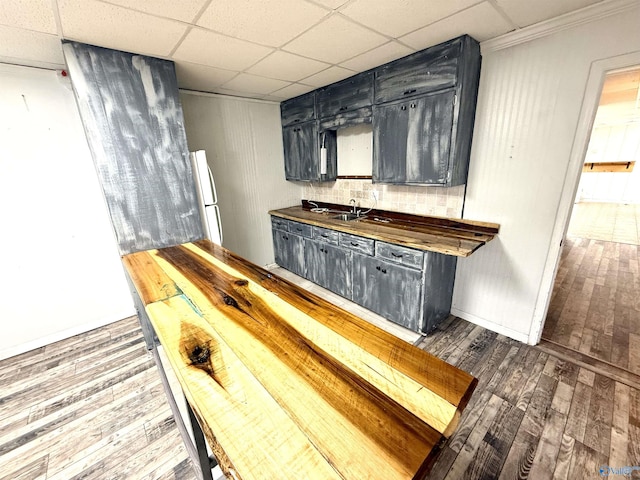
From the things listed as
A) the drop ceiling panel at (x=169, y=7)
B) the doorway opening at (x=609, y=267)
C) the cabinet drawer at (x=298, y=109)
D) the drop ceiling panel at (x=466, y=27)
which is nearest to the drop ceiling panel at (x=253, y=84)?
the cabinet drawer at (x=298, y=109)

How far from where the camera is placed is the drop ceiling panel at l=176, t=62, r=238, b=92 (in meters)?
2.29

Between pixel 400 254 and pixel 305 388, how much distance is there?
5.86 ft

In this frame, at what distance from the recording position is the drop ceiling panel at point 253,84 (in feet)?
8.64

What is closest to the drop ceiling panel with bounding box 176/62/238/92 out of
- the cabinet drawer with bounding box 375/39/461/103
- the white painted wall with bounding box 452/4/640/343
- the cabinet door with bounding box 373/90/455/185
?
the cabinet drawer with bounding box 375/39/461/103

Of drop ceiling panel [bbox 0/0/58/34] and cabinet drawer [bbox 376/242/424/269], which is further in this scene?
cabinet drawer [bbox 376/242/424/269]

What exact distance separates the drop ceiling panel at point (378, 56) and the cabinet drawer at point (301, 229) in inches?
69.0

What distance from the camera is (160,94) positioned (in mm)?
2133

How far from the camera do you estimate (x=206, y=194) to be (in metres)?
2.55

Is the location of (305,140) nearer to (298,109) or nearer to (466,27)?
(298,109)

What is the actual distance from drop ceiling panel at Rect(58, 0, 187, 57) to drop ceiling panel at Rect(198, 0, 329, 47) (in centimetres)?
26

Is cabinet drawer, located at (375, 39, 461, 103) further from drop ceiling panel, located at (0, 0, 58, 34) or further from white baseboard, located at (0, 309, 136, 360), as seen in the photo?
white baseboard, located at (0, 309, 136, 360)

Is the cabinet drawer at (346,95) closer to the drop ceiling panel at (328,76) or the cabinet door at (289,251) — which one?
the drop ceiling panel at (328,76)

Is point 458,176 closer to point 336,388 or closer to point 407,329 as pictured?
point 407,329

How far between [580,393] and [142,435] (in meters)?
2.93
